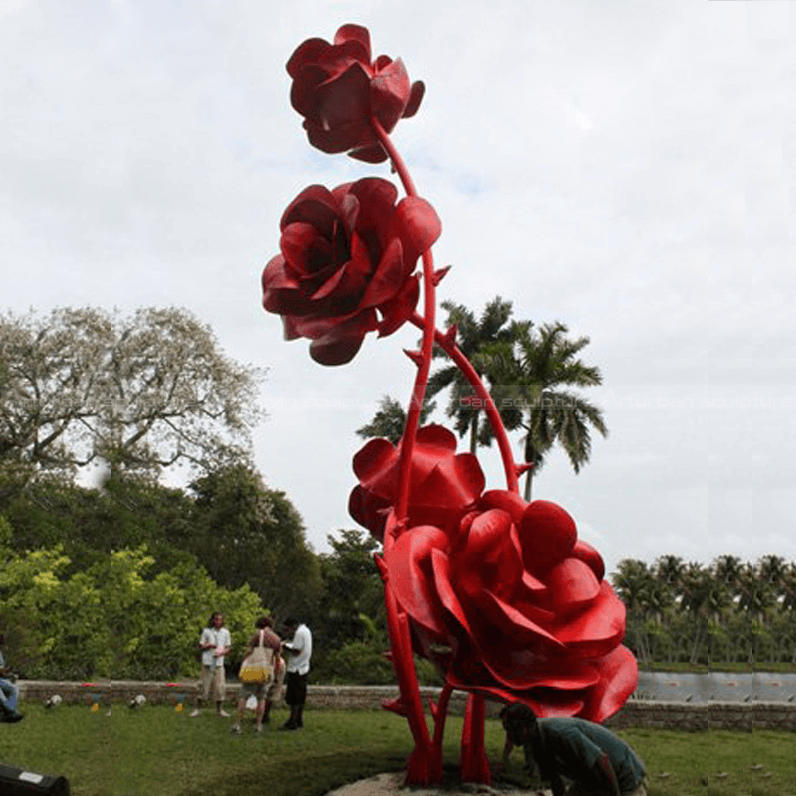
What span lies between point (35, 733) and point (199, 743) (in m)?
1.74

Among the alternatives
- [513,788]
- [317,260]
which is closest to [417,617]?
[513,788]

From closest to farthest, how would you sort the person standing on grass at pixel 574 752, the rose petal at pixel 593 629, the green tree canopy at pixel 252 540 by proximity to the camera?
the person standing on grass at pixel 574 752, the rose petal at pixel 593 629, the green tree canopy at pixel 252 540

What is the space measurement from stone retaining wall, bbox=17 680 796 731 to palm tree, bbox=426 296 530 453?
7.67 metres

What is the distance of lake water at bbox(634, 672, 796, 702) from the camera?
11.6 meters

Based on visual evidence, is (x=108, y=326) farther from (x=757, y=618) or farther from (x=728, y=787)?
(x=728, y=787)

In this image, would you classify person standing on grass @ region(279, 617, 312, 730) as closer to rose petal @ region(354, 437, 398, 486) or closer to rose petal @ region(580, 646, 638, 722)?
rose petal @ region(354, 437, 398, 486)

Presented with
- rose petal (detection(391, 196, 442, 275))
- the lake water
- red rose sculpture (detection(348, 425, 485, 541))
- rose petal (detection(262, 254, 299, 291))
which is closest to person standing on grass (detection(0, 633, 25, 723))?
red rose sculpture (detection(348, 425, 485, 541))

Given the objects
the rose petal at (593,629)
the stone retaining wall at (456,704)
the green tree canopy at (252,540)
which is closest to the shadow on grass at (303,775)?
the rose petal at (593,629)

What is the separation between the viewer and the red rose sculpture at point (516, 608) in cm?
557

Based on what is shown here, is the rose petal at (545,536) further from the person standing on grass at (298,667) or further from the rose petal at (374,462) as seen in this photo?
the person standing on grass at (298,667)

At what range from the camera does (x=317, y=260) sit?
21.0 feet

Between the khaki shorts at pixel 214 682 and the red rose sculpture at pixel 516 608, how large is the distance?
4655 millimetres

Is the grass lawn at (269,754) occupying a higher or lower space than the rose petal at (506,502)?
lower

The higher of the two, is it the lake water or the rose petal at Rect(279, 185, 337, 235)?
the rose petal at Rect(279, 185, 337, 235)
